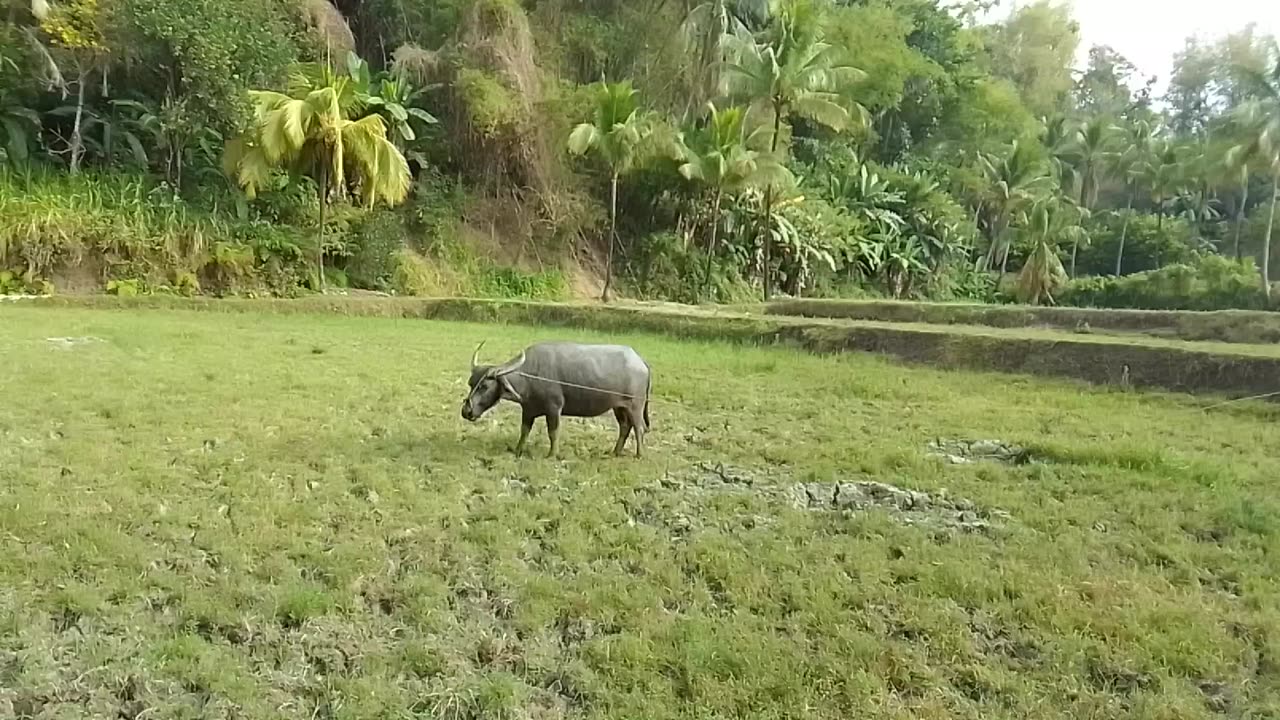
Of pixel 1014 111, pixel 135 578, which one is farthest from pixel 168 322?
pixel 1014 111

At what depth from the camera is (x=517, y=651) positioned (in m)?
3.37

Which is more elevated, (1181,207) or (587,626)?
(1181,207)

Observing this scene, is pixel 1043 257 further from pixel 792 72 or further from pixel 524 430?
pixel 524 430

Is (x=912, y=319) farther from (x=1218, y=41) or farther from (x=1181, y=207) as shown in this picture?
(x=1218, y=41)

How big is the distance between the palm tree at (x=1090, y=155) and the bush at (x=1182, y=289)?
3.86 meters

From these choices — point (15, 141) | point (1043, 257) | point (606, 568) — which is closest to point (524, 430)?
point (606, 568)

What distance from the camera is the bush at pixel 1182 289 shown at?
24.8 m

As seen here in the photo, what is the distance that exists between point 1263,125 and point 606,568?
24729 millimetres

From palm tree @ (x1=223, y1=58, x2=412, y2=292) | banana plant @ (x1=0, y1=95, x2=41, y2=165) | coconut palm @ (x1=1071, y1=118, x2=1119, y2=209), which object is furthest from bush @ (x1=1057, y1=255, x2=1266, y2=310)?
banana plant @ (x1=0, y1=95, x2=41, y2=165)

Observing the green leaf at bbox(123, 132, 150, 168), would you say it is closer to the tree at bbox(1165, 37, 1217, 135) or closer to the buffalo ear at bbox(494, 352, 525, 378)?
the buffalo ear at bbox(494, 352, 525, 378)

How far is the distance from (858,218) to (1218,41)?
89.4 ft

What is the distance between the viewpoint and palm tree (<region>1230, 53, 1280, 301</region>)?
75.0 ft

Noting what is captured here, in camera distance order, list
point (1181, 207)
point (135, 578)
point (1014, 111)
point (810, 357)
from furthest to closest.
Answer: point (1181, 207) < point (1014, 111) < point (810, 357) < point (135, 578)

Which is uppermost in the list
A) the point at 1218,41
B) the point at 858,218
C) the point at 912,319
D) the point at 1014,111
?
the point at 1218,41
